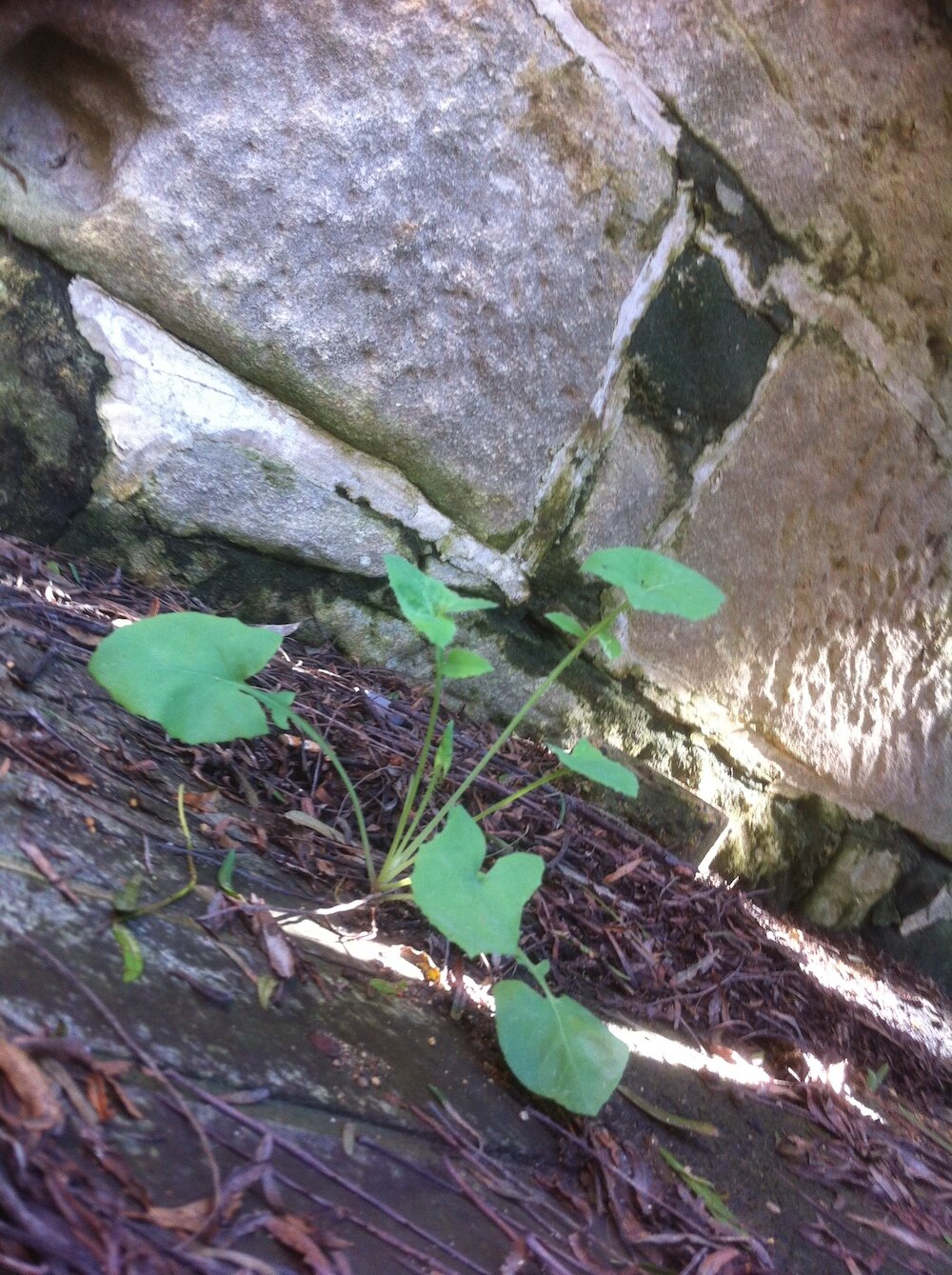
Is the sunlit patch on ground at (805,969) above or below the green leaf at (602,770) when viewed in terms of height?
below

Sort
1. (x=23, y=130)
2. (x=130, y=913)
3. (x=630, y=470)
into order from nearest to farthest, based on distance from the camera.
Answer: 1. (x=130, y=913)
2. (x=23, y=130)
3. (x=630, y=470)

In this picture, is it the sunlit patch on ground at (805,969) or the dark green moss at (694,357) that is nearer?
the sunlit patch on ground at (805,969)

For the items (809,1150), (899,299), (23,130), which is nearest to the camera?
(809,1150)

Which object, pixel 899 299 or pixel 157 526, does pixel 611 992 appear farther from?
pixel 899 299

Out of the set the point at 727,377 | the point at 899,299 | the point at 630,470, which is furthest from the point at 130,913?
the point at 899,299

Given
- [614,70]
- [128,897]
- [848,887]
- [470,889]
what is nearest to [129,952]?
[128,897]

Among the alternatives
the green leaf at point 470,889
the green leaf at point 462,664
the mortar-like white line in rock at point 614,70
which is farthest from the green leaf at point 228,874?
the mortar-like white line in rock at point 614,70

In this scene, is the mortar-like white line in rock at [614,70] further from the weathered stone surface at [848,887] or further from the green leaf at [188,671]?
the weathered stone surface at [848,887]
